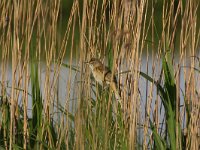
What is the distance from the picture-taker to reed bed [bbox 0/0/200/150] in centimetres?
333

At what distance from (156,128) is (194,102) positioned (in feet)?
0.86

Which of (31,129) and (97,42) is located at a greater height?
(97,42)

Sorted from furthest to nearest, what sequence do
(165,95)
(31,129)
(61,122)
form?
(31,129)
(61,122)
(165,95)

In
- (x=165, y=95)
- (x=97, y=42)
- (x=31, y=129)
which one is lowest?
(x=31, y=129)

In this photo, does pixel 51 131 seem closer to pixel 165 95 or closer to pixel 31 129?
pixel 31 129

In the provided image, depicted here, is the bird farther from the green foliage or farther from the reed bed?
the green foliage

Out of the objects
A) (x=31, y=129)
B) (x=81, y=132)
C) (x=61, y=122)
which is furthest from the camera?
(x=31, y=129)

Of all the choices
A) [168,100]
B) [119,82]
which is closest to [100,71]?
[119,82]

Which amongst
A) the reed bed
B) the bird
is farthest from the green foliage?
the bird

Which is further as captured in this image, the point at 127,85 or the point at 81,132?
the point at 127,85

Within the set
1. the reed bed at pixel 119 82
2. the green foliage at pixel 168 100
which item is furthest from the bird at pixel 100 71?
the green foliage at pixel 168 100

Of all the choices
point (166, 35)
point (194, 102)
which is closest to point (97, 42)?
point (166, 35)

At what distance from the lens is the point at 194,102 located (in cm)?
345

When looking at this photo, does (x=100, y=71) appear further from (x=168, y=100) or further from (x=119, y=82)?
(x=168, y=100)
